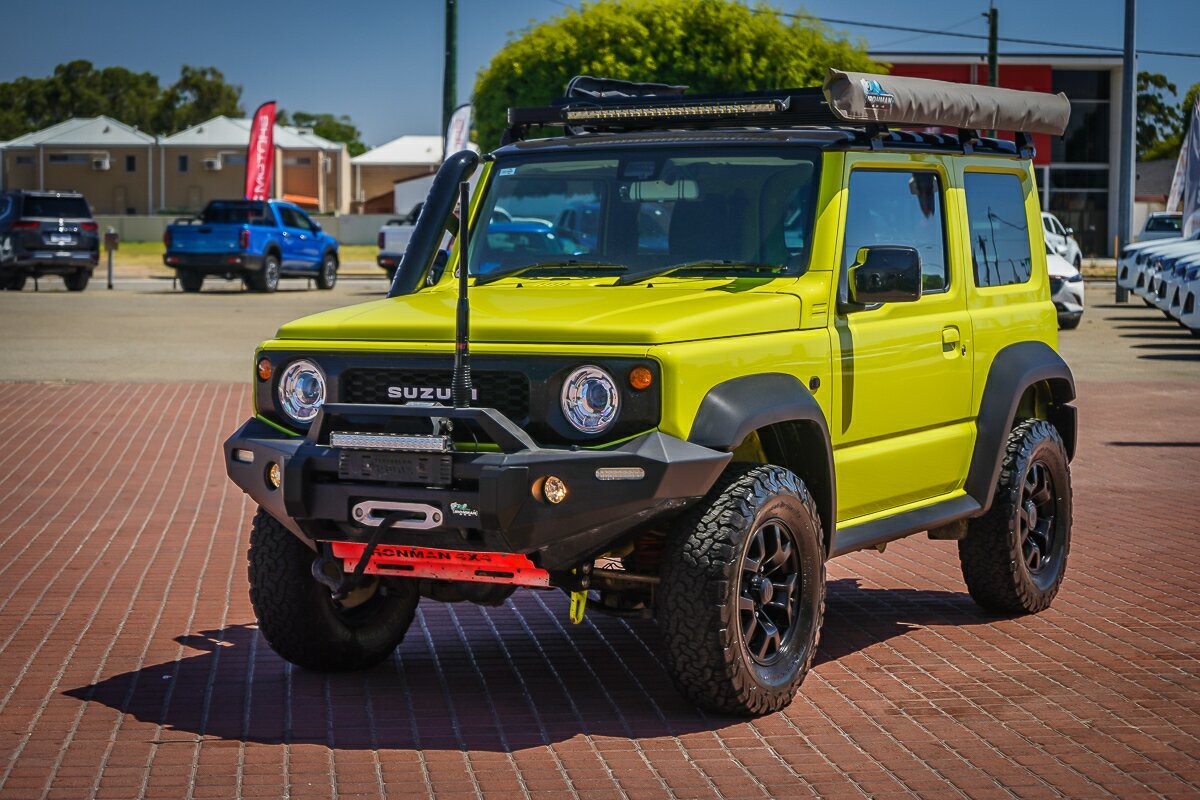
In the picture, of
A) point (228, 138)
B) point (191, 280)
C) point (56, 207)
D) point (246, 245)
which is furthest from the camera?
point (228, 138)

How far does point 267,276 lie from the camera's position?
35531mm

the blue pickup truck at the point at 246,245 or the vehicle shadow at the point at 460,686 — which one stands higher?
the blue pickup truck at the point at 246,245

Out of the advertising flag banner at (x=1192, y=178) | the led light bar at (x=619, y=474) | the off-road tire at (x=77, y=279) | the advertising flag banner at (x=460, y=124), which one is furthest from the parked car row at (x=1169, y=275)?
the off-road tire at (x=77, y=279)

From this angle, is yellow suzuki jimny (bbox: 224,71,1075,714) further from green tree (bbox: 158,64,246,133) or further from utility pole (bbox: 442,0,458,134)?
green tree (bbox: 158,64,246,133)

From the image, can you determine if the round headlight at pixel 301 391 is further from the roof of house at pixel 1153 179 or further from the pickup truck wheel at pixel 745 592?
the roof of house at pixel 1153 179

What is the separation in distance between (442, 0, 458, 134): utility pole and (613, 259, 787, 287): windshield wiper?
3026 cm

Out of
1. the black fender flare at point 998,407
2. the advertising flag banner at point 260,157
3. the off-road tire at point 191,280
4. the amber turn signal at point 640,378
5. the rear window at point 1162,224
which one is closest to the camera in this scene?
the amber turn signal at point 640,378

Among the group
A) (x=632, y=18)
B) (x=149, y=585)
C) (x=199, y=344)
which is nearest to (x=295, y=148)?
(x=632, y=18)

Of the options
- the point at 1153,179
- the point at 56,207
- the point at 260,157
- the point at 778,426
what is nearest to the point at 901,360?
the point at 778,426

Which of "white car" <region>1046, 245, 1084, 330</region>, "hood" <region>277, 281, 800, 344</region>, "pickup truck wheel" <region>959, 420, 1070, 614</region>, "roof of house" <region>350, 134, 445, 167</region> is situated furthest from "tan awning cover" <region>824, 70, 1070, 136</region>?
Result: "roof of house" <region>350, 134, 445, 167</region>

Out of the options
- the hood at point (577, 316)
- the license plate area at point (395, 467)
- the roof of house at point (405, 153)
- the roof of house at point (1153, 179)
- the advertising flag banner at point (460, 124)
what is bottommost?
the license plate area at point (395, 467)

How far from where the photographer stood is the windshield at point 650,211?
666cm

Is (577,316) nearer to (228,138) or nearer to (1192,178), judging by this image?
(1192,178)

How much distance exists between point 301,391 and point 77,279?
31.2m
